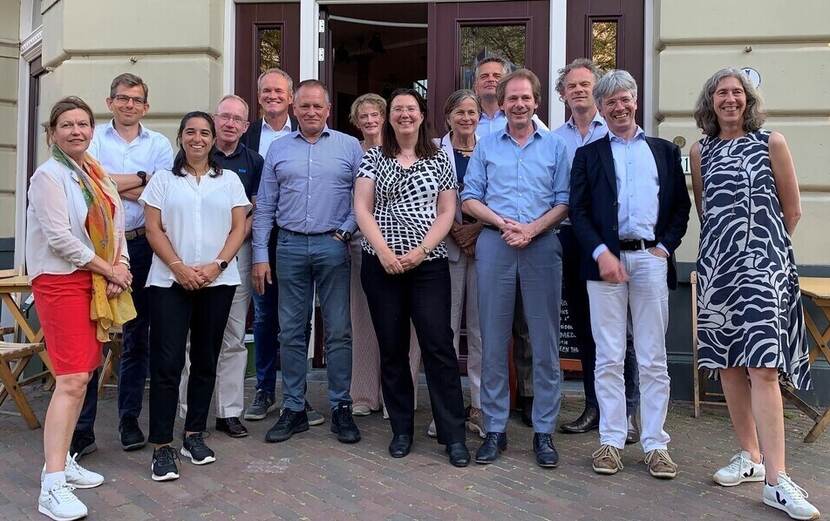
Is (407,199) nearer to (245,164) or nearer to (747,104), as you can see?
(245,164)

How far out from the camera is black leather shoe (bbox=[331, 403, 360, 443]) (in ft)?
13.8

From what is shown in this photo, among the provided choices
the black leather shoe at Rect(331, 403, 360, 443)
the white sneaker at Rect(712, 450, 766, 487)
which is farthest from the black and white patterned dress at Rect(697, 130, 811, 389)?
the black leather shoe at Rect(331, 403, 360, 443)

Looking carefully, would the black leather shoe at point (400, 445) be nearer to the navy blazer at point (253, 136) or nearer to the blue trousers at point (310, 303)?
the blue trousers at point (310, 303)

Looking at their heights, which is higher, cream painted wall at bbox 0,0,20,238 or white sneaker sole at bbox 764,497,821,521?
cream painted wall at bbox 0,0,20,238

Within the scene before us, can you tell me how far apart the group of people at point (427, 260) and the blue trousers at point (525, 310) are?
0.04 feet

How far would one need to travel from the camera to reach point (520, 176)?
3.81 meters

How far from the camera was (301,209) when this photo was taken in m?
4.24

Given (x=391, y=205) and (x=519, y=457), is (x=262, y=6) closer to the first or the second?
(x=391, y=205)

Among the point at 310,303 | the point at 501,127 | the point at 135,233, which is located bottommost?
the point at 310,303

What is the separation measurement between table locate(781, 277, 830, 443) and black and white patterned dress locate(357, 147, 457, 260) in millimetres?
2471

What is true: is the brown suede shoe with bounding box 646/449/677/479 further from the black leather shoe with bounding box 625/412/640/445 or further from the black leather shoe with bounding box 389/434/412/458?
the black leather shoe with bounding box 389/434/412/458

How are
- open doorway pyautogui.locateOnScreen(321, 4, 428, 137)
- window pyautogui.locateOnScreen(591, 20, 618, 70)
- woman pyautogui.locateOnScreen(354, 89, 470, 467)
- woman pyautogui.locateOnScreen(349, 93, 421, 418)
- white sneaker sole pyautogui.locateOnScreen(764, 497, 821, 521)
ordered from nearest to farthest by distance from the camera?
white sneaker sole pyautogui.locateOnScreen(764, 497, 821, 521) < woman pyautogui.locateOnScreen(354, 89, 470, 467) < woman pyautogui.locateOnScreen(349, 93, 421, 418) < window pyautogui.locateOnScreen(591, 20, 618, 70) < open doorway pyautogui.locateOnScreen(321, 4, 428, 137)

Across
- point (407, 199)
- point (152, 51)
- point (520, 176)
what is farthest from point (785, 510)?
point (152, 51)

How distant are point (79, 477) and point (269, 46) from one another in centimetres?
414
